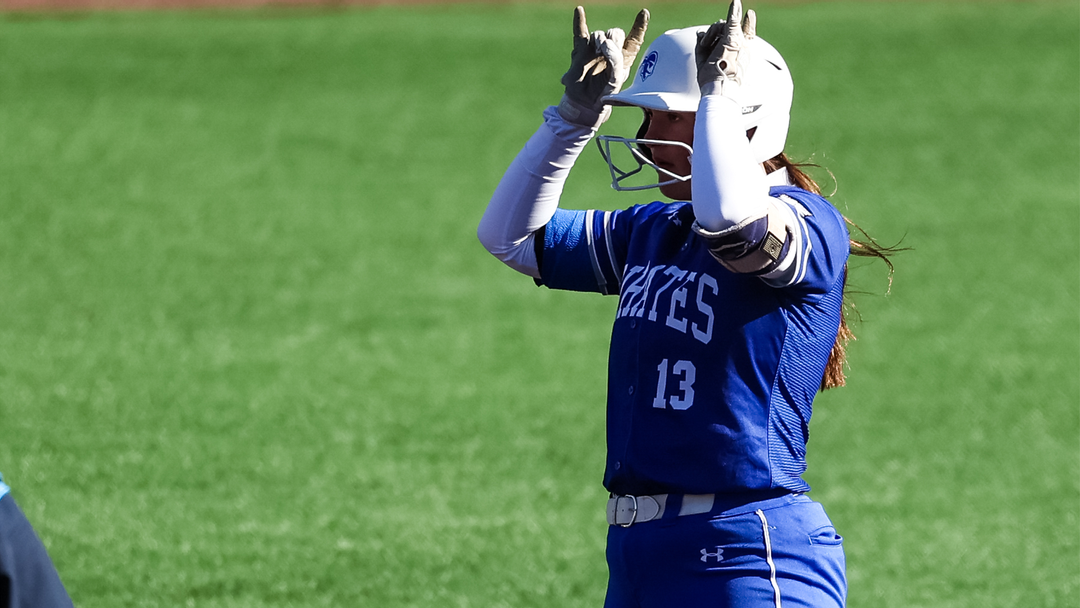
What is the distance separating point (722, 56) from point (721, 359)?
699mm

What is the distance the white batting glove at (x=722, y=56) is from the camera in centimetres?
305

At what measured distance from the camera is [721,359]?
Answer: 3.11 meters

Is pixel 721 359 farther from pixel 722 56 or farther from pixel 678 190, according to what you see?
pixel 722 56

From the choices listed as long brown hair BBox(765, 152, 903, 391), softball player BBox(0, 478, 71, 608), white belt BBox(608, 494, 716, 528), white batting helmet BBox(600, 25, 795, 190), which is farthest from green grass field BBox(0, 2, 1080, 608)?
softball player BBox(0, 478, 71, 608)

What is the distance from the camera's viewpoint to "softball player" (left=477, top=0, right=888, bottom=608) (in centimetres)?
300

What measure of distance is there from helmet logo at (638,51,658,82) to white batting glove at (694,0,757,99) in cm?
24

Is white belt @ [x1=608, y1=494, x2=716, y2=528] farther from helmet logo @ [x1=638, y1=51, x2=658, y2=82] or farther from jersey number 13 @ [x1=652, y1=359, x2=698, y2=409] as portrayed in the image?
helmet logo @ [x1=638, y1=51, x2=658, y2=82]

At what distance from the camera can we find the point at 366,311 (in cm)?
1051

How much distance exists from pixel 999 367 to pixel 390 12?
11279 millimetres

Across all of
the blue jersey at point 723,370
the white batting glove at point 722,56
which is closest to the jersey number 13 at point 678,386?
the blue jersey at point 723,370

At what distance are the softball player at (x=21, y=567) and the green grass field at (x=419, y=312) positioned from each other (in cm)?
222

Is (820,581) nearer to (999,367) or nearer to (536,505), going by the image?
(536,505)

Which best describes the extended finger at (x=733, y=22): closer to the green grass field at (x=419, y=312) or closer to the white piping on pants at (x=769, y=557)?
the green grass field at (x=419, y=312)

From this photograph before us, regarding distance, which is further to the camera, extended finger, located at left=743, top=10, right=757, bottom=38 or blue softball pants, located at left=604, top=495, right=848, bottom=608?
extended finger, located at left=743, top=10, right=757, bottom=38
